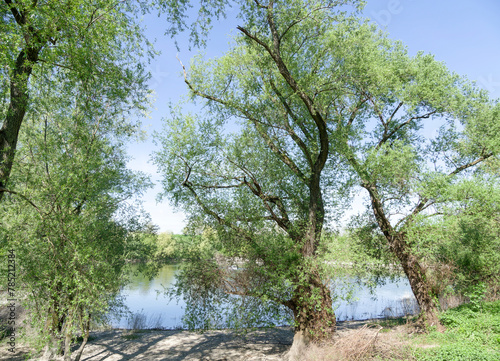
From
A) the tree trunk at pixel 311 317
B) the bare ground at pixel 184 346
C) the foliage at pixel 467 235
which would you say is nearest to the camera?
the tree trunk at pixel 311 317

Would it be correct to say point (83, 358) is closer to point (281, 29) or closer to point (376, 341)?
point (376, 341)

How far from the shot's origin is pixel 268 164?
41.8 feet

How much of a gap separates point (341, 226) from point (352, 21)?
7736mm

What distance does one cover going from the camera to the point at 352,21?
11.2 metres

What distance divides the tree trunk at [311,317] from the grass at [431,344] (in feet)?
1.11

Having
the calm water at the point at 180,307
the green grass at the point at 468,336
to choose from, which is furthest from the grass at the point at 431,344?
the calm water at the point at 180,307

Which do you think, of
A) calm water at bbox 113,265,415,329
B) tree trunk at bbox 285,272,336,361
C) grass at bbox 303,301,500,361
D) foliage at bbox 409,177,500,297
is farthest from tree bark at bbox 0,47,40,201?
foliage at bbox 409,177,500,297

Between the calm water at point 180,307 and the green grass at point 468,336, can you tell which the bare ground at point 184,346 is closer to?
the calm water at point 180,307

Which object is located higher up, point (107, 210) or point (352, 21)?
point (352, 21)

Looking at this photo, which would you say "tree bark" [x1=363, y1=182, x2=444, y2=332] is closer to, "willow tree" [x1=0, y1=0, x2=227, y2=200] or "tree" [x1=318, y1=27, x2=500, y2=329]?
"tree" [x1=318, y1=27, x2=500, y2=329]

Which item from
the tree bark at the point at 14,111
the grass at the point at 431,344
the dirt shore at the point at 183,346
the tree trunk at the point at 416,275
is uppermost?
the tree bark at the point at 14,111

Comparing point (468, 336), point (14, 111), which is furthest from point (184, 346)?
point (14, 111)

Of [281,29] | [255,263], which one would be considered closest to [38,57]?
[281,29]

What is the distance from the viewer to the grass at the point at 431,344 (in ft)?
26.0
